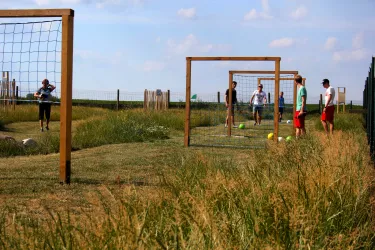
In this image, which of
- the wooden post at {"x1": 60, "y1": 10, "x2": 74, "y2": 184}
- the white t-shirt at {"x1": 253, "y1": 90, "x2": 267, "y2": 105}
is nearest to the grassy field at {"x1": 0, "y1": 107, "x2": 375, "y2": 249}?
the wooden post at {"x1": 60, "y1": 10, "x2": 74, "y2": 184}

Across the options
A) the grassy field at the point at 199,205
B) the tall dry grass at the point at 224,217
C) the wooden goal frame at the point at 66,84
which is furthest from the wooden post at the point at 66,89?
the tall dry grass at the point at 224,217

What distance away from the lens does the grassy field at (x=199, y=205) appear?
3348 mm

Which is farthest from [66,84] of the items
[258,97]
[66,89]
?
[258,97]

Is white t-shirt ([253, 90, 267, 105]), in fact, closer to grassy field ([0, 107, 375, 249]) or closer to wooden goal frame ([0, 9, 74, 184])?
grassy field ([0, 107, 375, 249])

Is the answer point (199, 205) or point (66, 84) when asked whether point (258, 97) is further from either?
point (199, 205)

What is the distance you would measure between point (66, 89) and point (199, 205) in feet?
11.7

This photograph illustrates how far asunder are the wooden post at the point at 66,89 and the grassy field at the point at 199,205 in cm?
26

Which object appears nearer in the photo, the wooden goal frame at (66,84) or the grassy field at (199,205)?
the grassy field at (199,205)

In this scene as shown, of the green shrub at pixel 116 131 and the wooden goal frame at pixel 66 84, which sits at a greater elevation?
the wooden goal frame at pixel 66 84

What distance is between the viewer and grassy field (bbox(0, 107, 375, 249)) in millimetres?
3348

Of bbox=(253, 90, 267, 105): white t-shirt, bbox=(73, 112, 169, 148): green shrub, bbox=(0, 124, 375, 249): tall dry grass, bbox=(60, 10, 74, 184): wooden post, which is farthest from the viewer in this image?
bbox=(253, 90, 267, 105): white t-shirt

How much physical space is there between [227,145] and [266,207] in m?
8.68

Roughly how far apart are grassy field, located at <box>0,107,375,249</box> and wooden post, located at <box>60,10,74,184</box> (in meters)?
0.26

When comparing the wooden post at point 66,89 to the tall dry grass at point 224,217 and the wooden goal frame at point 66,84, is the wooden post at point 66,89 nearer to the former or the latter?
the wooden goal frame at point 66,84
